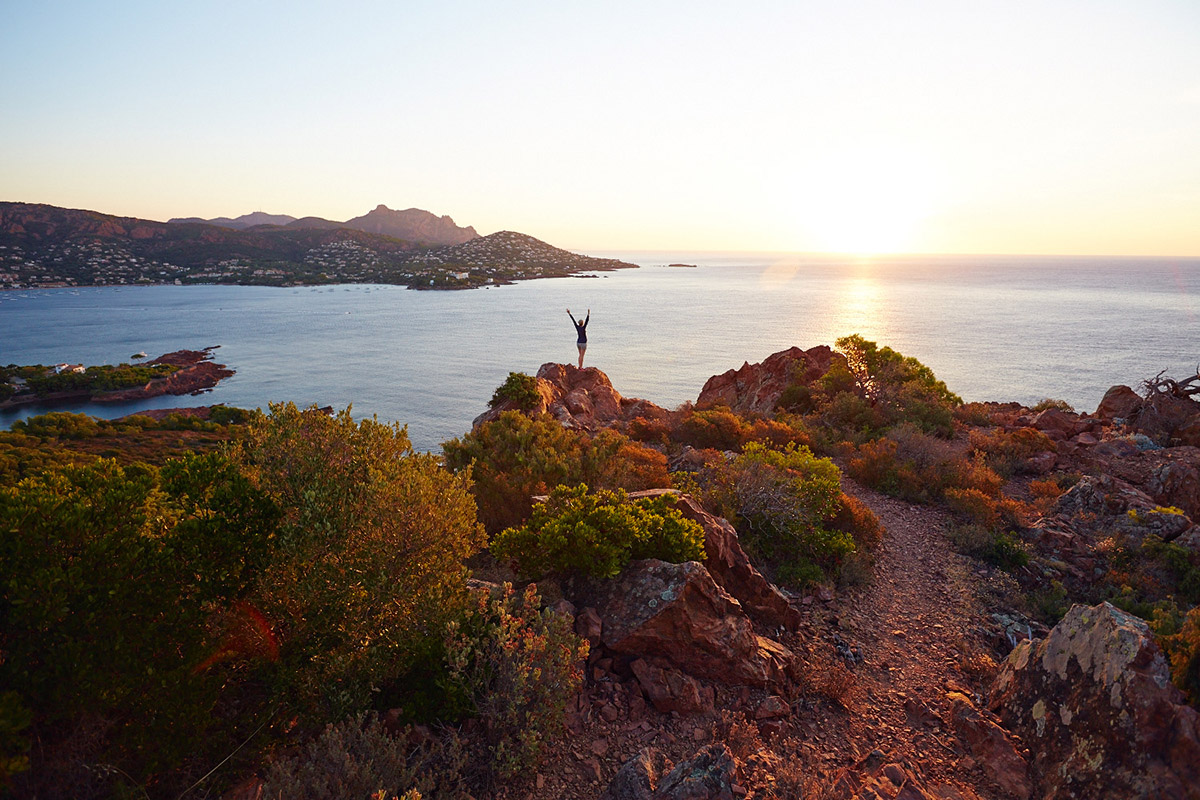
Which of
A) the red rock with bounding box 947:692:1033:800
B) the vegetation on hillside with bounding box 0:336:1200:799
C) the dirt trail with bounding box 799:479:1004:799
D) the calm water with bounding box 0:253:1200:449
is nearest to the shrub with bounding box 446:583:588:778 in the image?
the vegetation on hillside with bounding box 0:336:1200:799

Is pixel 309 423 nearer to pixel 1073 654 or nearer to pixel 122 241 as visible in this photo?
pixel 1073 654

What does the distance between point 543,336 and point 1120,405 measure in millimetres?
51748

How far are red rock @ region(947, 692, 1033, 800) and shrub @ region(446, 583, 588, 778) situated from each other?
4.53 m

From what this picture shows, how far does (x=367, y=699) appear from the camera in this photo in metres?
5.23

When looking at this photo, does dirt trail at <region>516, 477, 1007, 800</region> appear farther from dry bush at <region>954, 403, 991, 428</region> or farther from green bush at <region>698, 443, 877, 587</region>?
dry bush at <region>954, 403, 991, 428</region>

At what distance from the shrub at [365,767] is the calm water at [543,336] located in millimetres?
25025

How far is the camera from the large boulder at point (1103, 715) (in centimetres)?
500

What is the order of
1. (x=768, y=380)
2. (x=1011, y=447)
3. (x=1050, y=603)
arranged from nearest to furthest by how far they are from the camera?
(x=1050, y=603) < (x=1011, y=447) < (x=768, y=380)

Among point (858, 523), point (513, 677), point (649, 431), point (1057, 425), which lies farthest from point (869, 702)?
point (1057, 425)

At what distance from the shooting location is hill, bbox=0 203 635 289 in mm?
139000

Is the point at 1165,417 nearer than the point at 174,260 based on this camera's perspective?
Yes

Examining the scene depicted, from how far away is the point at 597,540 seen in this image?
7.24 m

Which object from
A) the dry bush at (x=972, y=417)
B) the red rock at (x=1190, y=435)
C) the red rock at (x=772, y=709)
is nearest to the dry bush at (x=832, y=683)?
the red rock at (x=772, y=709)

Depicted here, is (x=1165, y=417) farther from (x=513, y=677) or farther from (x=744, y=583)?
(x=513, y=677)
